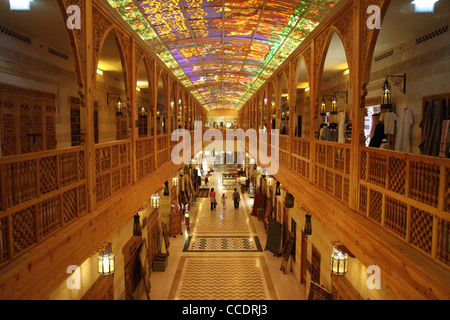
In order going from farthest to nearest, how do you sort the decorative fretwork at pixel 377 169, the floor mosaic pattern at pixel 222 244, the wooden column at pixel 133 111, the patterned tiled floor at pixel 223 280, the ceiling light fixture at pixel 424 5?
the floor mosaic pattern at pixel 222 244 < the patterned tiled floor at pixel 223 280 < the wooden column at pixel 133 111 < the ceiling light fixture at pixel 424 5 < the decorative fretwork at pixel 377 169

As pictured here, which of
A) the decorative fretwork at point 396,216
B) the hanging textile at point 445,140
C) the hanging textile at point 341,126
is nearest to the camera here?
the decorative fretwork at point 396,216

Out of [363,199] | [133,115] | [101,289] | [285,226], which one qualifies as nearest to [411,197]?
[363,199]

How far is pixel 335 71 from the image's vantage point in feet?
40.0

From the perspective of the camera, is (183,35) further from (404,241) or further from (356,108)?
(404,241)

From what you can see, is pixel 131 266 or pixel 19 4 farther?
pixel 131 266

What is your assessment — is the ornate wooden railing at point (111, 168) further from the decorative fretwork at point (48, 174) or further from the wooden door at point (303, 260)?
the wooden door at point (303, 260)

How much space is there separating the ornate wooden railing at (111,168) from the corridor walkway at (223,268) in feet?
17.1

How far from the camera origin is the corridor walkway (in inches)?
380

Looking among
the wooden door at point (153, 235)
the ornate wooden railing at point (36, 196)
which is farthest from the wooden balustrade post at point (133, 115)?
the wooden door at point (153, 235)

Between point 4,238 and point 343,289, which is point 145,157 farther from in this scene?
point 343,289

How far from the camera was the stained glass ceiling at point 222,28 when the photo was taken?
271 inches

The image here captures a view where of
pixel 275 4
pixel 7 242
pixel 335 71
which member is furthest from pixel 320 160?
pixel 335 71

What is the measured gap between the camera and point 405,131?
23.3ft

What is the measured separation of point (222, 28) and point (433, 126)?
6381 mm
